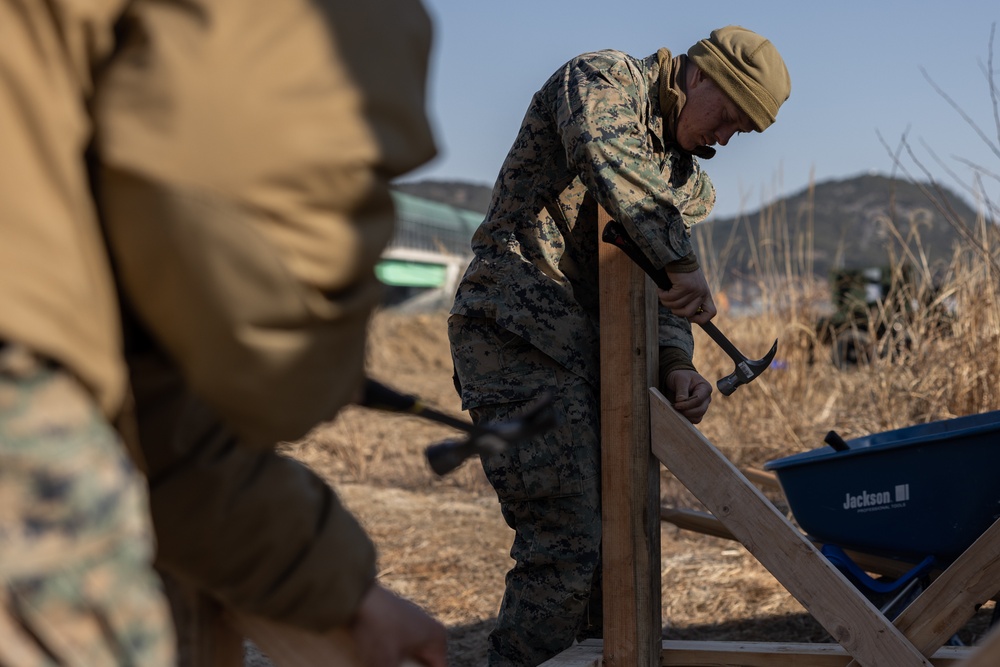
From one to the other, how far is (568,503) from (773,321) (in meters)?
4.33

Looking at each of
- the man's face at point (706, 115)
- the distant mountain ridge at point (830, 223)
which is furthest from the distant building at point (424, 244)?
the man's face at point (706, 115)

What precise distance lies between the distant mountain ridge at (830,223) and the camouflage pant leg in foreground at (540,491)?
0.88m

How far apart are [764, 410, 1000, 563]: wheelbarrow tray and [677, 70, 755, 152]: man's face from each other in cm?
102

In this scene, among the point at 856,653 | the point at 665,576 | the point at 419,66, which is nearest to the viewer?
the point at 419,66

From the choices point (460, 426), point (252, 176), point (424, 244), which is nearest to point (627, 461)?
point (460, 426)

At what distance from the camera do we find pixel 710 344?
7.51 m

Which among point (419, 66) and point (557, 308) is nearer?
point (419, 66)

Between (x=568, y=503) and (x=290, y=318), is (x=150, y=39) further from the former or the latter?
(x=568, y=503)

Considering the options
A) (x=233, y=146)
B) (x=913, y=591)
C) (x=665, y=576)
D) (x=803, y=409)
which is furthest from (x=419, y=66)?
(x=803, y=409)

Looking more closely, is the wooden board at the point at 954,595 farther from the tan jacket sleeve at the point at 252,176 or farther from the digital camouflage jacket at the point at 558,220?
the tan jacket sleeve at the point at 252,176

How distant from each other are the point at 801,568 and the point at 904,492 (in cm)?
75

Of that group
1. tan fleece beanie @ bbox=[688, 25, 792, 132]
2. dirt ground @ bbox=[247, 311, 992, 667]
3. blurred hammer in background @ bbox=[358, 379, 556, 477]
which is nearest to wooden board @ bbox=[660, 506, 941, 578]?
dirt ground @ bbox=[247, 311, 992, 667]

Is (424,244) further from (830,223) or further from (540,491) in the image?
(540,491)

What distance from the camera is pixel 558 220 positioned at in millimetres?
2922
